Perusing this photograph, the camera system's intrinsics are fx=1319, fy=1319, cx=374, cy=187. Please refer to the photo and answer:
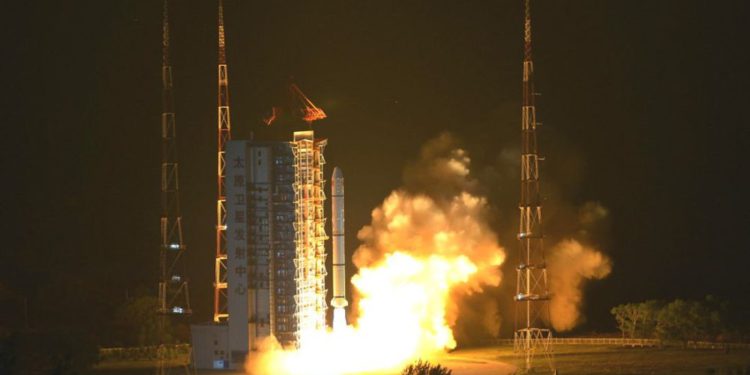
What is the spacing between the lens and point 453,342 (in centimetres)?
6856

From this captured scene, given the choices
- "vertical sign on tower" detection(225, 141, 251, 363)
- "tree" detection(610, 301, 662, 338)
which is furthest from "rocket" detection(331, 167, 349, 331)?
"tree" detection(610, 301, 662, 338)

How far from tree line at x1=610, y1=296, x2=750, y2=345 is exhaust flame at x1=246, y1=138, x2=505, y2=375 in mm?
8192

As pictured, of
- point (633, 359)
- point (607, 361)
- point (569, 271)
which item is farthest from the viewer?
point (569, 271)

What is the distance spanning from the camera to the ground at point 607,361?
188ft

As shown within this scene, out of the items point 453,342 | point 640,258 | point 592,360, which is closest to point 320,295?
point 453,342

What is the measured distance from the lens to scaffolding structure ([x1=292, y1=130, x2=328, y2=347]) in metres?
61.9

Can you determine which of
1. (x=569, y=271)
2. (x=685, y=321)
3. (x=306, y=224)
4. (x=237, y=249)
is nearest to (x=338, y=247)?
(x=306, y=224)

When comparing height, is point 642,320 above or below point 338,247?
below

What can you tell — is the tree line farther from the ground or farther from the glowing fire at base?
the glowing fire at base

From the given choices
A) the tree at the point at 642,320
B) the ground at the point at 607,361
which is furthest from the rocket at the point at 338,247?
the tree at the point at 642,320

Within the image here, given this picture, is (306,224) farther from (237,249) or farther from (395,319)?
(395,319)

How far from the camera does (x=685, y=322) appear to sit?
68.8 metres

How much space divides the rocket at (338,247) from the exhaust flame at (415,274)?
938mm

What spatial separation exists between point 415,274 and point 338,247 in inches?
207
